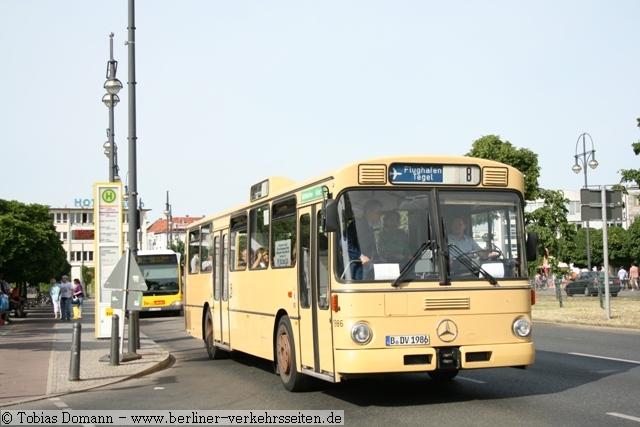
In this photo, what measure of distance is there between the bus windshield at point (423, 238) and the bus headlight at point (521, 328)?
54cm

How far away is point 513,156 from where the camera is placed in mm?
44531

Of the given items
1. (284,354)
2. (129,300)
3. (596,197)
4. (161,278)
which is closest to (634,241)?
(161,278)

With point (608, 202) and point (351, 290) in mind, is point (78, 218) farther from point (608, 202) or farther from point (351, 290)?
point (351, 290)

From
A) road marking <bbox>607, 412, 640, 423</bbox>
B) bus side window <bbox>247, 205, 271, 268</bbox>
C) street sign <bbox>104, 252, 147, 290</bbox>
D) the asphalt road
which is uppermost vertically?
bus side window <bbox>247, 205, 271, 268</bbox>

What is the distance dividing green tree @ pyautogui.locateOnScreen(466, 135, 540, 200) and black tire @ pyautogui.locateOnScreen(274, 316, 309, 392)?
3219 cm

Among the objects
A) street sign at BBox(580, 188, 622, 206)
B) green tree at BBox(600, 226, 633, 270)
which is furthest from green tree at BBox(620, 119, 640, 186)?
green tree at BBox(600, 226, 633, 270)

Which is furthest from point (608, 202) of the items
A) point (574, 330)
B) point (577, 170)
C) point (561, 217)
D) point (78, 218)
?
point (78, 218)

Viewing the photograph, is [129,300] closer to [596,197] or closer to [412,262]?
[412,262]

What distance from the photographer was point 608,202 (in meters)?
27.7

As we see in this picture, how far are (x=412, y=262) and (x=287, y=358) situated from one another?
9.71 ft

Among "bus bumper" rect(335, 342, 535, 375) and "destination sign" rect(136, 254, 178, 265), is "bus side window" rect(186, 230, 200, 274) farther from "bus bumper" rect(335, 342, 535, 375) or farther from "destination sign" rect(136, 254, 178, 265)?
"destination sign" rect(136, 254, 178, 265)

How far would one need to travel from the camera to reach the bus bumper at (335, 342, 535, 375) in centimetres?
1062

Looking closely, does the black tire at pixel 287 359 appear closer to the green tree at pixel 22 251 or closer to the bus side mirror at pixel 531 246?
the bus side mirror at pixel 531 246

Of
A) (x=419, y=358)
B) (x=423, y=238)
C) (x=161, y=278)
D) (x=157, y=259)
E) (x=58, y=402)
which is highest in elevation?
(x=157, y=259)
